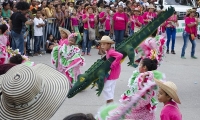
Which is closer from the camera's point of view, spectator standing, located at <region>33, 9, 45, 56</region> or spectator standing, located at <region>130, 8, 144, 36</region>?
spectator standing, located at <region>33, 9, 45, 56</region>

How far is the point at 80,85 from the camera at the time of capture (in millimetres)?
7230

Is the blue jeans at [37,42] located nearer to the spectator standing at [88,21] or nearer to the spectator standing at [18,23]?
the spectator standing at [88,21]

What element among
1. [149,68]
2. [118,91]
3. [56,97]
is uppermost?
[56,97]

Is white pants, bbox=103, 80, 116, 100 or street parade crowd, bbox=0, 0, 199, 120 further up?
street parade crowd, bbox=0, 0, 199, 120

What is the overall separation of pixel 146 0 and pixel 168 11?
52.4 ft

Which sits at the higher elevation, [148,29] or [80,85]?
[148,29]

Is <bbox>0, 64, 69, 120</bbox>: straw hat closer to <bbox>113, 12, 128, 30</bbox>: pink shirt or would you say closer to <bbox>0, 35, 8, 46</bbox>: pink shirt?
<bbox>0, 35, 8, 46</bbox>: pink shirt

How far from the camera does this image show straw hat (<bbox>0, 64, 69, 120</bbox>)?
2771mm

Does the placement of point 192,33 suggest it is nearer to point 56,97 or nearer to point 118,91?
point 118,91

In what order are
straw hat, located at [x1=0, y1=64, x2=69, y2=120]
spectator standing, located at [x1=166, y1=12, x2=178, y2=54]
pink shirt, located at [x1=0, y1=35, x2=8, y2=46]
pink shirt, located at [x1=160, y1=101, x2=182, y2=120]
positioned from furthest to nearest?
spectator standing, located at [x1=166, y1=12, x2=178, y2=54] → pink shirt, located at [x1=0, y1=35, x2=8, y2=46] → pink shirt, located at [x1=160, y1=101, x2=182, y2=120] → straw hat, located at [x1=0, y1=64, x2=69, y2=120]

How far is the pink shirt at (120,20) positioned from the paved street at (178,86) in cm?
126

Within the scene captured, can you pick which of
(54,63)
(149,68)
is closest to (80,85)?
(149,68)

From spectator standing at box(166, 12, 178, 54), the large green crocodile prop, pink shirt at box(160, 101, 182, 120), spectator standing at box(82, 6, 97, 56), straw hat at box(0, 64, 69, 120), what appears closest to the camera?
straw hat at box(0, 64, 69, 120)

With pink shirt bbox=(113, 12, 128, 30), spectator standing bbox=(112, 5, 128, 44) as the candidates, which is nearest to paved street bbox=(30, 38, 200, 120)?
spectator standing bbox=(112, 5, 128, 44)
